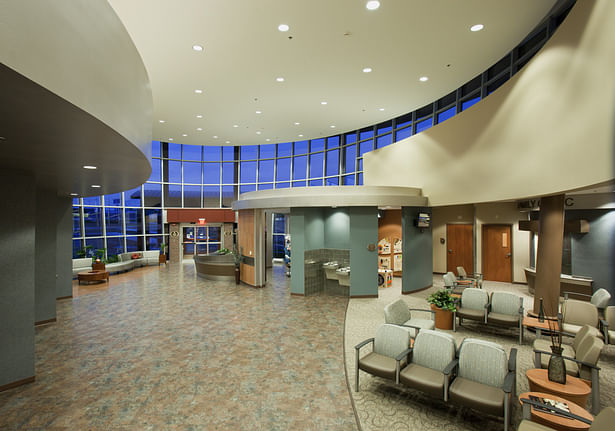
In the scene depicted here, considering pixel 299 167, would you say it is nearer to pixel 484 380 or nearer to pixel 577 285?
pixel 577 285

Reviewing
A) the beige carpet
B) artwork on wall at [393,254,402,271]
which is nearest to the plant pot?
the beige carpet

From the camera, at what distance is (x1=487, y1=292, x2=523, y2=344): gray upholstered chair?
19.6ft

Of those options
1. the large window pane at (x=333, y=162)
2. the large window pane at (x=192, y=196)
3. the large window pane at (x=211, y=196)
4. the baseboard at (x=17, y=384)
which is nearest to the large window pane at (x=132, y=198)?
the large window pane at (x=192, y=196)

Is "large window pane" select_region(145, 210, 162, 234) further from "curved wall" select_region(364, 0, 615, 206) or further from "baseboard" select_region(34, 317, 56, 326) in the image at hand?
"curved wall" select_region(364, 0, 615, 206)

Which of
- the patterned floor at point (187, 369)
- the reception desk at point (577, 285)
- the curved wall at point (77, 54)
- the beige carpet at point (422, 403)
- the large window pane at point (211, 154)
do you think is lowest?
the patterned floor at point (187, 369)

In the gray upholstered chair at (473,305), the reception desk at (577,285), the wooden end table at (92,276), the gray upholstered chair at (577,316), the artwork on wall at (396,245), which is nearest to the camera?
the gray upholstered chair at (577,316)

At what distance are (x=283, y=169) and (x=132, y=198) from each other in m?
8.81

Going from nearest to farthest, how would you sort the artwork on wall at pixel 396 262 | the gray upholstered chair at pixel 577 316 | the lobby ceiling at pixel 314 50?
1. the gray upholstered chair at pixel 577 316
2. the lobby ceiling at pixel 314 50
3. the artwork on wall at pixel 396 262

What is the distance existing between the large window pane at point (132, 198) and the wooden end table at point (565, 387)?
18.7m

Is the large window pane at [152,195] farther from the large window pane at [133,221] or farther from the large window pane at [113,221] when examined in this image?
the large window pane at [113,221]

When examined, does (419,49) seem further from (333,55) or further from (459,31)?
(333,55)

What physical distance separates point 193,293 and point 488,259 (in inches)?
457

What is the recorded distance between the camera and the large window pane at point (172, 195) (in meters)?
18.8

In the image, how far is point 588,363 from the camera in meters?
3.88
